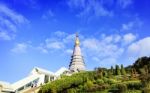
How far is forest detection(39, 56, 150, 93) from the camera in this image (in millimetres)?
26000

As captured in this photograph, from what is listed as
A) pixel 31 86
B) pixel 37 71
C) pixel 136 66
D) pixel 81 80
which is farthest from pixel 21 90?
pixel 136 66

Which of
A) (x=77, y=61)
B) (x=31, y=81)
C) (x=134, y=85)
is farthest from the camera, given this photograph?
(x=77, y=61)

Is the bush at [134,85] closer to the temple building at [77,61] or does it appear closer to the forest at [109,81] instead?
the forest at [109,81]

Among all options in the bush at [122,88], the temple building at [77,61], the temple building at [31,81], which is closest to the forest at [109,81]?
the bush at [122,88]

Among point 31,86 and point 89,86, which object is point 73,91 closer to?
point 89,86

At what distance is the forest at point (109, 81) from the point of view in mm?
26000

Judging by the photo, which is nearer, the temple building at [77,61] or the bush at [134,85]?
the bush at [134,85]

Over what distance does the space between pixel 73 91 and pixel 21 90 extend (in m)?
9.48

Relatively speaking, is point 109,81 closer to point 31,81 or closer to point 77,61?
point 31,81

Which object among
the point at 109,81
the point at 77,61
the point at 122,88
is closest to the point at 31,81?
the point at 109,81

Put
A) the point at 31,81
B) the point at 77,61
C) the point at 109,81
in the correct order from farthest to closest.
Result: the point at 77,61, the point at 31,81, the point at 109,81

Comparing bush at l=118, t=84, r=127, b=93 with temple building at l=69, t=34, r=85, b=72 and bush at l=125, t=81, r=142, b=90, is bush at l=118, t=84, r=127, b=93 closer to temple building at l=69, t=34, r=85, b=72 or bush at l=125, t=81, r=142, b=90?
bush at l=125, t=81, r=142, b=90

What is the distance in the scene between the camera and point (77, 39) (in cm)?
5947

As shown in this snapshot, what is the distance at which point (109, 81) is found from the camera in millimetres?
28500
